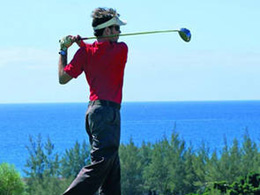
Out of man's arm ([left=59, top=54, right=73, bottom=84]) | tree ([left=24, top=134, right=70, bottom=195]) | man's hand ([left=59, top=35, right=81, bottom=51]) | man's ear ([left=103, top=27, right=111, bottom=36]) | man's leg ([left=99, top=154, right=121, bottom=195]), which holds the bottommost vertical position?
man's leg ([left=99, top=154, right=121, bottom=195])

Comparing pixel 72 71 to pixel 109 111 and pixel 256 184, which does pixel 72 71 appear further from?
pixel 256 184

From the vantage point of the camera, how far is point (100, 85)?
227 inches

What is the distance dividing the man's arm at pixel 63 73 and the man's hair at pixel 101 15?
1.13 feet

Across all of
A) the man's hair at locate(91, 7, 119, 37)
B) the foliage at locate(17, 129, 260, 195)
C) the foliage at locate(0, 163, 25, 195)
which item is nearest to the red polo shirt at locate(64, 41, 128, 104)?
the man's hair at locate(91, 7, 119, 37)

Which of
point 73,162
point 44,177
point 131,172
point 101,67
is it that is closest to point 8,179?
point 101,67

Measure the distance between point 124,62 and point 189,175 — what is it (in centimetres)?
3059

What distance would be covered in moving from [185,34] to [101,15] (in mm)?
756

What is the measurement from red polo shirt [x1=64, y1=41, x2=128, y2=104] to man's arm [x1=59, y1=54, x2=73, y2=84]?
3 centimetres

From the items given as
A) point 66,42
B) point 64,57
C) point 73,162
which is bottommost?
point 64,57

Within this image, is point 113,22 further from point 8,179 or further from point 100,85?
point 8,179

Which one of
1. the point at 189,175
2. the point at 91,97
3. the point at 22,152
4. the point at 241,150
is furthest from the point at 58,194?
the point at 22,152

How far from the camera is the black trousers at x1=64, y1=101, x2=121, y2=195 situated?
564 cm

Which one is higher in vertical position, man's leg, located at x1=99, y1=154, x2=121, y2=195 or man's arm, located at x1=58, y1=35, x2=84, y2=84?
man's arm, located at x1=58, y1=35, x2=84, y2=84

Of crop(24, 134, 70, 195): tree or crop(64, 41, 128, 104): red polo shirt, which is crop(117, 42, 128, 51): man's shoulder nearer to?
crop(64, 41, 128, 104): red polo shirt
